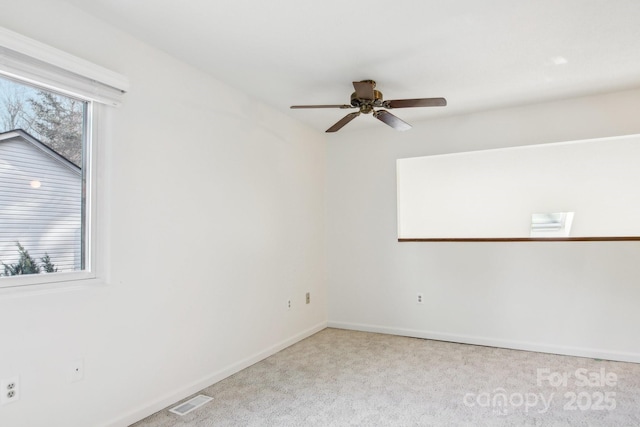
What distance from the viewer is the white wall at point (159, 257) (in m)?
1.90

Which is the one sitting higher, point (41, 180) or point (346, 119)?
point (346, 119)

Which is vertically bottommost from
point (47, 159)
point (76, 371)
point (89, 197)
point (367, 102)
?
point (76, 371)

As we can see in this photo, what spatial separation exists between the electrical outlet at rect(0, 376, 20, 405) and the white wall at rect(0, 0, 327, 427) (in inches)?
1.0

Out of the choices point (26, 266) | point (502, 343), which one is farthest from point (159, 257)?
point (502, 343)

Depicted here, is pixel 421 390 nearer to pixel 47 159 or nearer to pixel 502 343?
pixel 502 343

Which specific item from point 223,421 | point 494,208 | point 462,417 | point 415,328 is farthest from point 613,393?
point 223,421

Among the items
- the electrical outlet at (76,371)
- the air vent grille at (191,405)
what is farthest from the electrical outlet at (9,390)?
the air vent grille at (191,405)

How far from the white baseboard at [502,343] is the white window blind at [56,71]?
3.47 metres

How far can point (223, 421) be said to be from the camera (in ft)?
7.52

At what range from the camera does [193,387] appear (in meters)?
2.69

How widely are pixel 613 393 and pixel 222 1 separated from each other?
142 inches

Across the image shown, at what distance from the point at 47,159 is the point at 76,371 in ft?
3.79

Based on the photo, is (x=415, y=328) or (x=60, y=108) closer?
(x=60, y=108)

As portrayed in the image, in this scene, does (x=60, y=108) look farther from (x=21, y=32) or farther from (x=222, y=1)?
(x=222, y=1)
